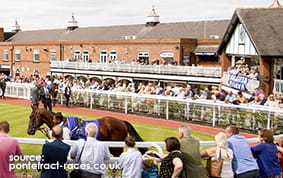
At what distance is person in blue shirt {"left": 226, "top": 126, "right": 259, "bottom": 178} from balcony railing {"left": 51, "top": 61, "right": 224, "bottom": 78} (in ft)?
69.7

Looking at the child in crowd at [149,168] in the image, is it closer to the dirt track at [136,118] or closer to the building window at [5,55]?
the dirt track at [136,118]

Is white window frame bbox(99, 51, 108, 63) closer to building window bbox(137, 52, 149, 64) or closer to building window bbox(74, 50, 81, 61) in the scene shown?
building window bbox(74, 50, 81, 61)

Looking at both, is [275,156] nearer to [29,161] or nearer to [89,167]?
[89,167]

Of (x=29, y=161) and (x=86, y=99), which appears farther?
(x=86, y=99)

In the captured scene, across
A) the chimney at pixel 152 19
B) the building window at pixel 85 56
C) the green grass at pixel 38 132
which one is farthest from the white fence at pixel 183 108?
the chimney at pixel 152 19

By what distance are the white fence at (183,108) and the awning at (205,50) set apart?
16077 millimetres

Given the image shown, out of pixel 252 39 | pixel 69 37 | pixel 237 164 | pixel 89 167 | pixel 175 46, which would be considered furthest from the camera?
pixel 69 37

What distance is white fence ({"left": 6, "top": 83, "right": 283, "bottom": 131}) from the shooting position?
12383mm

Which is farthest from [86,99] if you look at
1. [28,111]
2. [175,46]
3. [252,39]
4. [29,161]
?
[175,46]

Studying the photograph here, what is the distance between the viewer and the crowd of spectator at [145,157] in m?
4.39

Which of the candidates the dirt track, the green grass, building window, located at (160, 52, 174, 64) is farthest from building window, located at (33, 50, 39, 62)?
the green grass

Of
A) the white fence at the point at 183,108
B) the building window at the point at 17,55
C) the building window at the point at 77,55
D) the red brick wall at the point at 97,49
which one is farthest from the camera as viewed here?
the building window at the point at 17,55

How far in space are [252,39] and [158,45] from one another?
55.5ft

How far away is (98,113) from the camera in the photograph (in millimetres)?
16531
